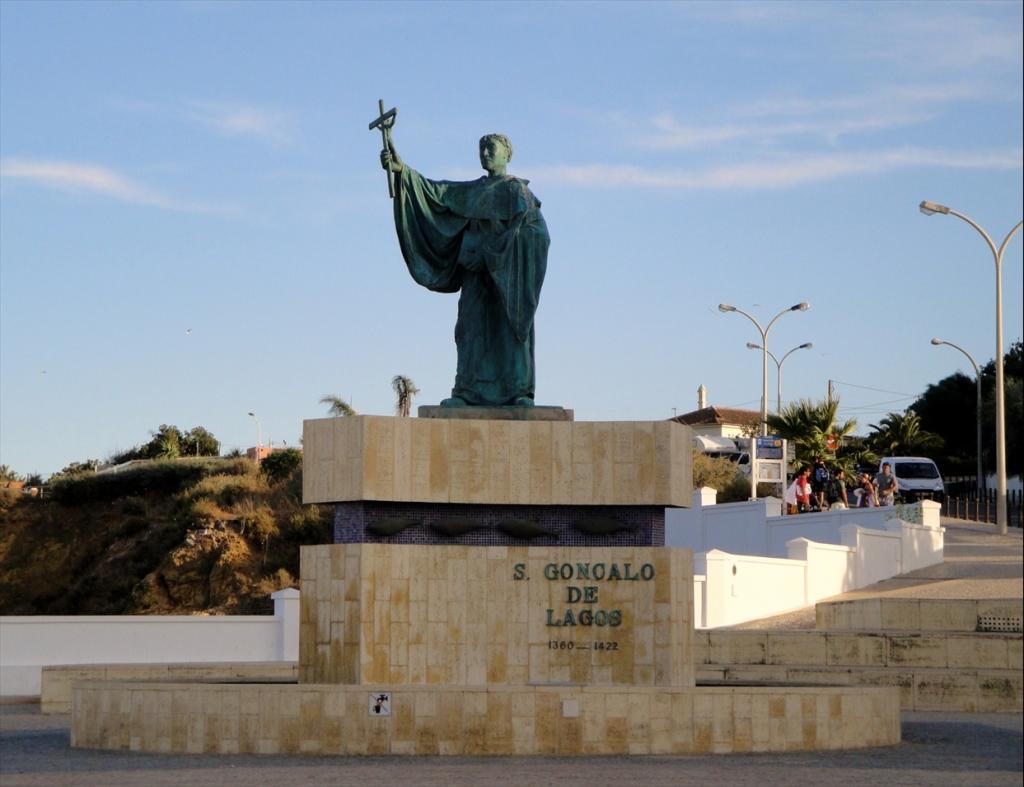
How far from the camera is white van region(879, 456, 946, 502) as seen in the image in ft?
155

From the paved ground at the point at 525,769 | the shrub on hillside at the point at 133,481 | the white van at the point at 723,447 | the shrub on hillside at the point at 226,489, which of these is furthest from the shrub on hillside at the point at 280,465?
the paved ground at the point at 525,769

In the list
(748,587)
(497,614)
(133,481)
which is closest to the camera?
(497,614)

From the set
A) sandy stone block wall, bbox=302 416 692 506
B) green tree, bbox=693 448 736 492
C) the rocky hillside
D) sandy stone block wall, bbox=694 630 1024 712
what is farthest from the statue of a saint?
the rocky hillside

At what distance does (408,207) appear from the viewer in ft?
63.1

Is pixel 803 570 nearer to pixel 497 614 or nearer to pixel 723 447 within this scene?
pixel 497 614

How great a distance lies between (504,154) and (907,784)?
8706mm

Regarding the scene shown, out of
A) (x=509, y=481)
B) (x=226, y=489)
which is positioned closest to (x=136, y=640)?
(x=509, y=481)

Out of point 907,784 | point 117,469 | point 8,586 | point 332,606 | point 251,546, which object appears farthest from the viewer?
point 117,469

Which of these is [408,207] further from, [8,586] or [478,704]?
[8,586]

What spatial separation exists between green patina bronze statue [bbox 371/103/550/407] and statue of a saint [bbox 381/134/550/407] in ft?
0.04

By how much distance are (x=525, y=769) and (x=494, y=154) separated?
751cm

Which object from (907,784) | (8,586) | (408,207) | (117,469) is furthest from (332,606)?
(117,469)

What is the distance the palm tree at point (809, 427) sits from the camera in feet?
140

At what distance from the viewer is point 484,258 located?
19031 millimetres
